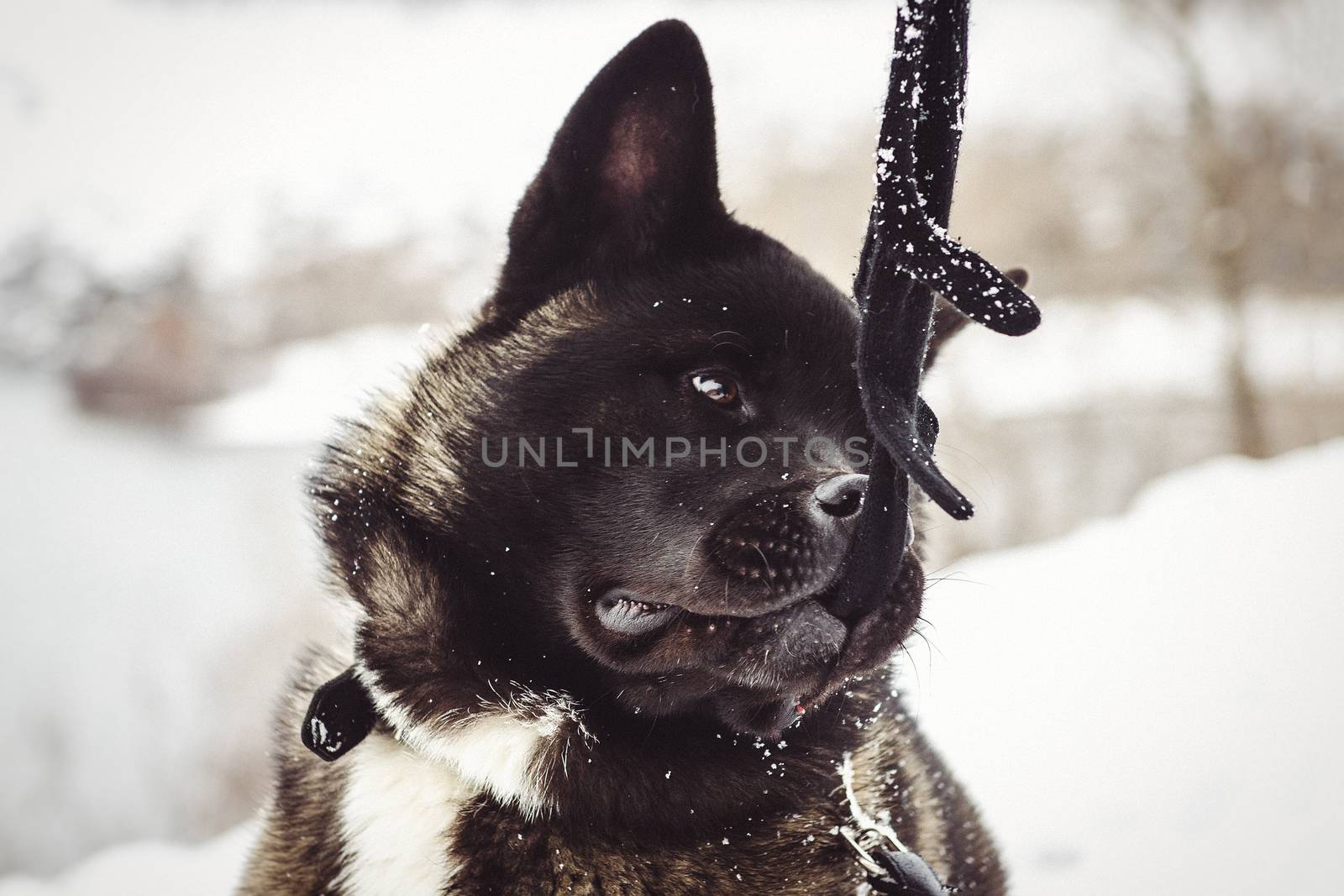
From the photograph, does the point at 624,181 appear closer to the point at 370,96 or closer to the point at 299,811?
the point at 299,811

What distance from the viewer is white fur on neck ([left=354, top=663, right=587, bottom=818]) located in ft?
3.58

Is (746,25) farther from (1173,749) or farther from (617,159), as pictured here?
(1173,749)

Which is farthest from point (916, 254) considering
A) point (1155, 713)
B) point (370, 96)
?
point (370, 96)

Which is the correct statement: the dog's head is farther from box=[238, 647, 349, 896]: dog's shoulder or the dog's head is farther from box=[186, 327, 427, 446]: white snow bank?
box=[186, 327, 427, 446]: white snow bank

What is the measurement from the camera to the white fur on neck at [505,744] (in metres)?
1.09

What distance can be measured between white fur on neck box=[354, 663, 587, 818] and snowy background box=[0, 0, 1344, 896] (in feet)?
3.83

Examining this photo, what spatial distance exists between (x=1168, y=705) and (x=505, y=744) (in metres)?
2.00

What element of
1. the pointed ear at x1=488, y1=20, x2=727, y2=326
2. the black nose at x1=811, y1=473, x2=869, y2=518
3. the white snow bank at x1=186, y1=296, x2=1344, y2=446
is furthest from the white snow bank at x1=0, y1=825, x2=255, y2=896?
the black nose at x1=811, y1=473, x2=869, y2=518

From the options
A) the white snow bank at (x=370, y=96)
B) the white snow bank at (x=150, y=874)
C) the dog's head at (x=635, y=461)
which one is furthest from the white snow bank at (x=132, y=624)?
the dog's head at (x=635, y=461)

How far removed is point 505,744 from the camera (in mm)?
1092

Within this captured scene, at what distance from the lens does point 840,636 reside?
0.94 metres

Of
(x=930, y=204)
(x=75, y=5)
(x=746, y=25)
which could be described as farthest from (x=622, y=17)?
(x=930, y=204)

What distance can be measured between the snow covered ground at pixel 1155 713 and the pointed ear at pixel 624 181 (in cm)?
88

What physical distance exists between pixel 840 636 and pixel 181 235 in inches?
141
